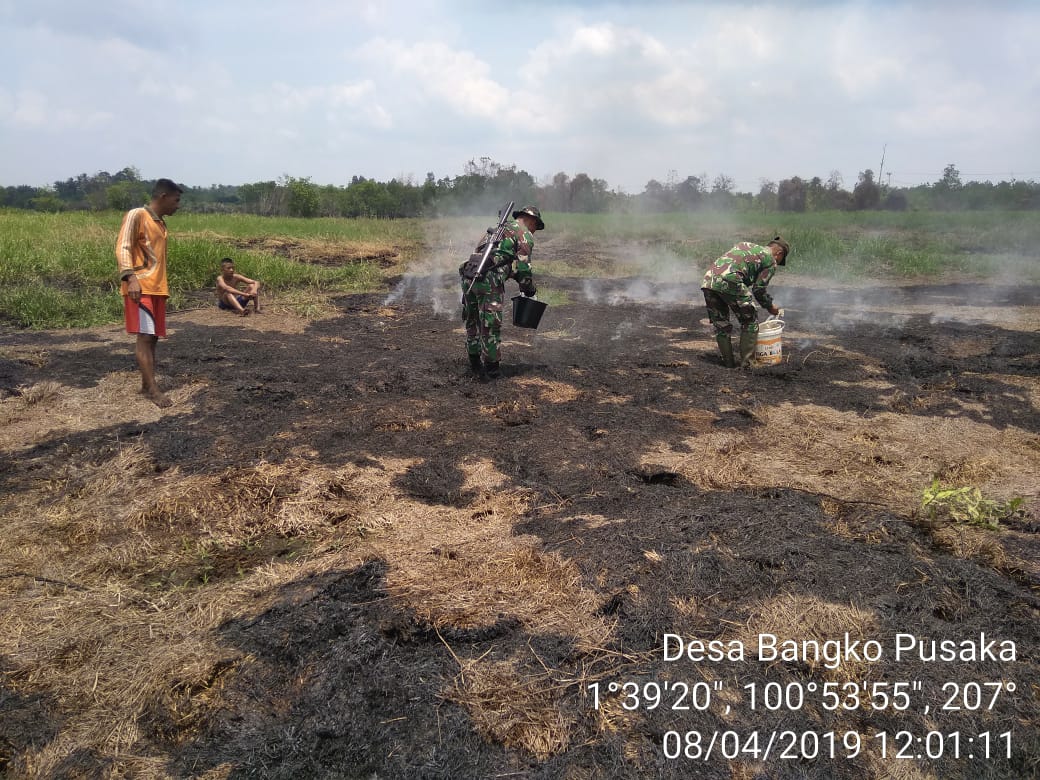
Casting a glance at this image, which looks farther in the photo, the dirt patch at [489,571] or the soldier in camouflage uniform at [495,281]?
the soldier in camouflage uniform at [495,281]

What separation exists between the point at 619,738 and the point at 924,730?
1.05 metres

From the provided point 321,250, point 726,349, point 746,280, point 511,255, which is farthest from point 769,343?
point 321,250

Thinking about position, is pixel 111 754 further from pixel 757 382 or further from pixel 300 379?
pixel 757 382

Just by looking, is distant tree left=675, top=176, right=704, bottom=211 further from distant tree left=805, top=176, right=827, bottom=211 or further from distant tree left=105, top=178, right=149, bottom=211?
distant tree left=105, top=178, right=149, bottom=211

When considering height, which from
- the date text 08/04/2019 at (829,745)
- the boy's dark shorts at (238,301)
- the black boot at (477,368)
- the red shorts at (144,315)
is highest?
the red shorts at (144,315)

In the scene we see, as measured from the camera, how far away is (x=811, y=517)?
3578 mm

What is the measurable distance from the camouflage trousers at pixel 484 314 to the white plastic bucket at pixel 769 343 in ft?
9.79

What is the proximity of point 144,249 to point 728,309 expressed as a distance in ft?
19.0

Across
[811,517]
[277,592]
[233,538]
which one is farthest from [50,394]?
[811,517]

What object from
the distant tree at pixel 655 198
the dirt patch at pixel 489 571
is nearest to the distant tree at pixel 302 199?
the distant tree at pixel 655 198

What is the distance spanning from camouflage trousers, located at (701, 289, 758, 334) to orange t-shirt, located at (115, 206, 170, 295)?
5.23 m

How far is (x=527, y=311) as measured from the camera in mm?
6254

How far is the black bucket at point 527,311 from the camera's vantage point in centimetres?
622

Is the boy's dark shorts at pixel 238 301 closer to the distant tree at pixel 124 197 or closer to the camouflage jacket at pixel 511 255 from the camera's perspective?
the camouflage jacket at pixel 511 255
